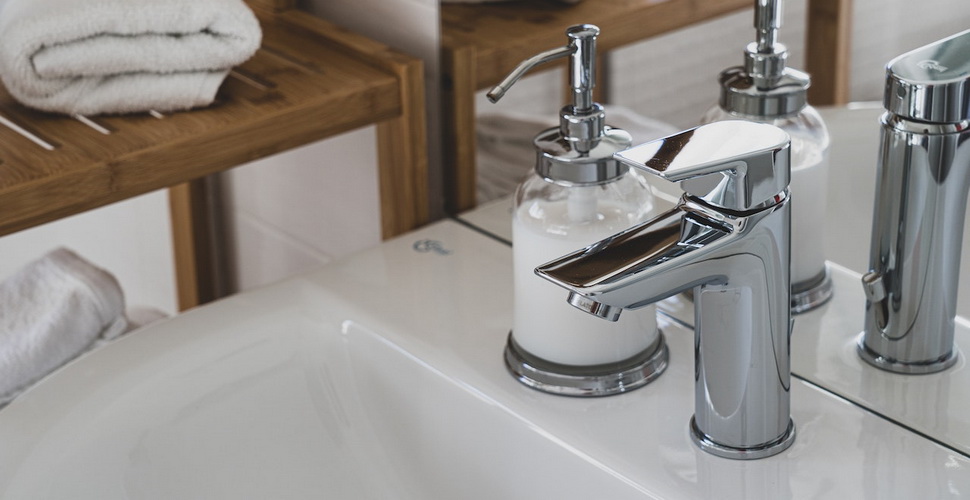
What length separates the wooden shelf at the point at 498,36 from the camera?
79 centimetres

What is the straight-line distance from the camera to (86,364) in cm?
69

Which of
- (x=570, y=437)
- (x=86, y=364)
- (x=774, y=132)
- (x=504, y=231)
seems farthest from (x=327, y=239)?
(x=774, y=132)

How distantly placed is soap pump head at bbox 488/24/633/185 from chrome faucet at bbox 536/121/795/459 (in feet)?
0.28

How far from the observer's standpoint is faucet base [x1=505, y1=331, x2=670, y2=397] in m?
0.64

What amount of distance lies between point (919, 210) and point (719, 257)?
0.49 feet

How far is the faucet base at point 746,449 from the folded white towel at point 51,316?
50 centimetres

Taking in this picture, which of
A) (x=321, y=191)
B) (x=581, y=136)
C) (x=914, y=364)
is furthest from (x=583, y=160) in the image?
(x=321, y=191)

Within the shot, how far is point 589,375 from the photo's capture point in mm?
640

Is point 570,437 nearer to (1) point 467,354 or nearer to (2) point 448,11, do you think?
(1) point 467,354

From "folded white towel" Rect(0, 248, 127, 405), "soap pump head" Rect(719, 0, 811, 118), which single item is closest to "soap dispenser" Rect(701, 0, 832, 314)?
"soap pump head" Rect(719, 0, 811, 118)

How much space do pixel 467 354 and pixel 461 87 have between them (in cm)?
25

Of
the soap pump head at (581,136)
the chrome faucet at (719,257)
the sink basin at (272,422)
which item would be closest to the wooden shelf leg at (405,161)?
the sink basin at (272,422)

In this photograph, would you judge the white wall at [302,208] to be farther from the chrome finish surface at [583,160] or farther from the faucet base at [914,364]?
the faucet base at [914,364]

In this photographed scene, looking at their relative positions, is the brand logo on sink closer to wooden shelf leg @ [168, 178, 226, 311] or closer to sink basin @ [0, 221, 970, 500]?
sink basin @ [0, 221, 970, 500]
